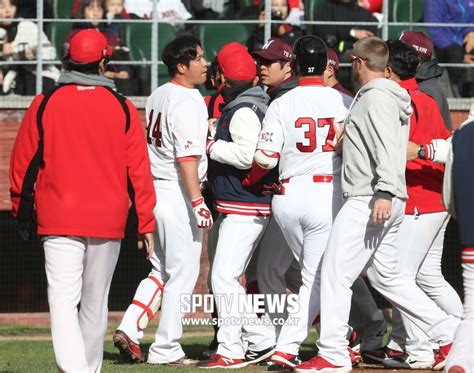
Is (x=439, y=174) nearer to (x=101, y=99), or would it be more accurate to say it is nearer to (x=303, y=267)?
(x=303, y=267)

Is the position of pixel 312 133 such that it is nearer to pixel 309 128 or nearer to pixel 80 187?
pixel 309 128

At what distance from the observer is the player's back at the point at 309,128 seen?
838 cm

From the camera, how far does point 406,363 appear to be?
29.6 ft

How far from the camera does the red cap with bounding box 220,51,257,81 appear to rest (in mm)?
9336

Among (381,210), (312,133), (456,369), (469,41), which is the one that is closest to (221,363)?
(312,133)

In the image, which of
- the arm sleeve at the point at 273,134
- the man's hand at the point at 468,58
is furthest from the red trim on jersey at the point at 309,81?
the man's hand at the point at 468,58

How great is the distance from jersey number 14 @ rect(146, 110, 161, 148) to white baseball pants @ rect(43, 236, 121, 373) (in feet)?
6.55

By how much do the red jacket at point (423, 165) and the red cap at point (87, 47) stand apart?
246 centimetres

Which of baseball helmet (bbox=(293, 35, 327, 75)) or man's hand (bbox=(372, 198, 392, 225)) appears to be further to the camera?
baseball helmet (bbox=(293, 35, 327, 75))

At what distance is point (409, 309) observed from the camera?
27.1 feet

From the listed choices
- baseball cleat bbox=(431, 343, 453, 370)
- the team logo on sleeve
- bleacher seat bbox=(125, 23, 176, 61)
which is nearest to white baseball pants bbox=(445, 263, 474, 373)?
baseball cleat bbox=(431, 343, 453, 370)

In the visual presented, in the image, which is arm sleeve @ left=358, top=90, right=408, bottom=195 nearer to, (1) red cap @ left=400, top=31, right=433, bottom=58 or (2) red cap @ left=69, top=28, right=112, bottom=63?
(1) red cap @ left=400, top=31, right=433, bottom=58

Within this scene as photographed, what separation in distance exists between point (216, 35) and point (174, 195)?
14.7 feet

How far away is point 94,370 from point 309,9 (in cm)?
671
